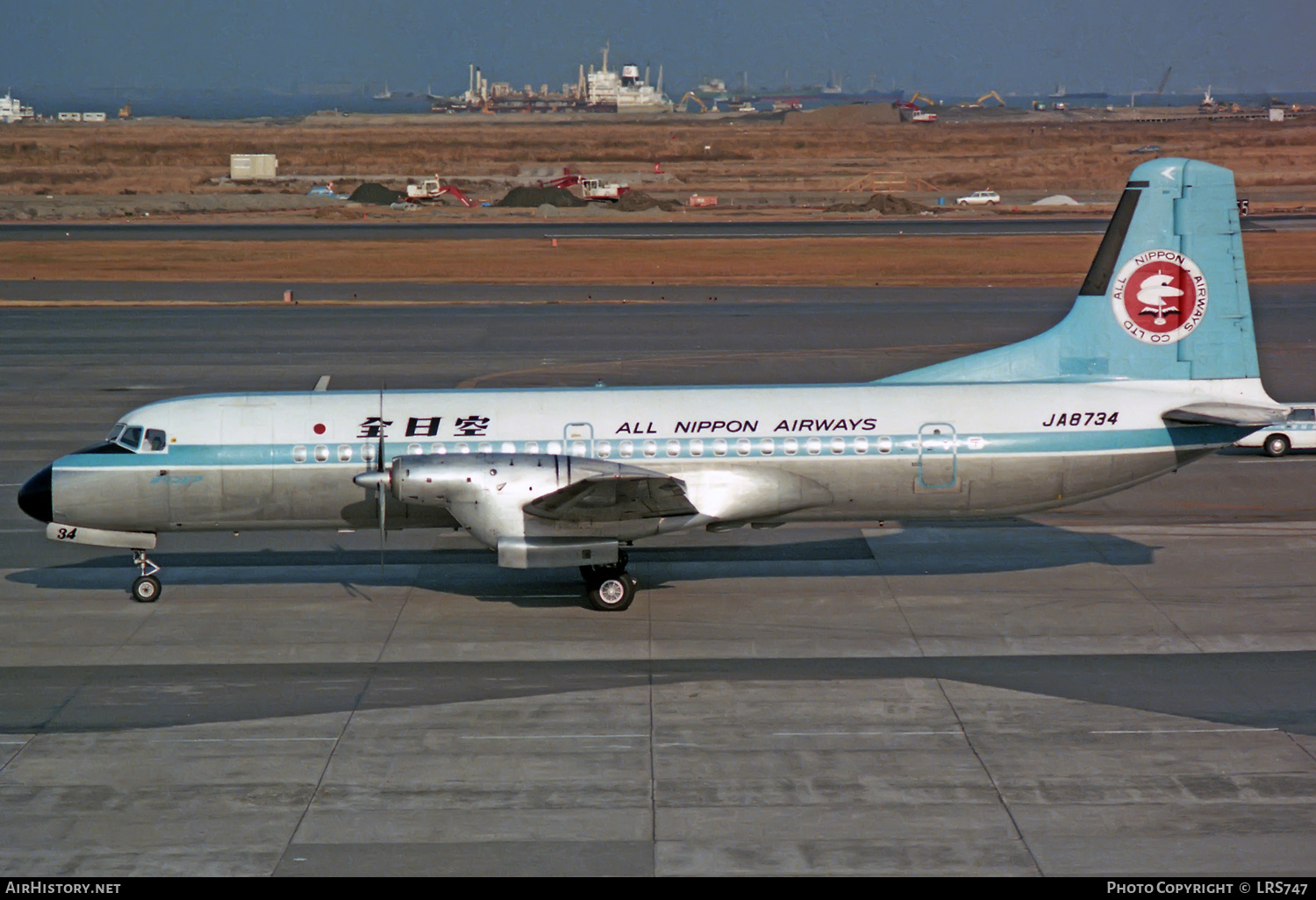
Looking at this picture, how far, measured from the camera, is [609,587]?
22.4m

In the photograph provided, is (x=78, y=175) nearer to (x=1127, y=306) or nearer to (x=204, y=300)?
(x=204, y=300)

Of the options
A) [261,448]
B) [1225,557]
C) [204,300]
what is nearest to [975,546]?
[1225,557]

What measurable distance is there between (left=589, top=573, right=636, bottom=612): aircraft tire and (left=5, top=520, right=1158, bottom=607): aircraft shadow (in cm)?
80

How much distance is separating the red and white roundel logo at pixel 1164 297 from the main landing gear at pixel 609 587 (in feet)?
33.5

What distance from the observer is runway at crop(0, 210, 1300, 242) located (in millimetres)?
83000

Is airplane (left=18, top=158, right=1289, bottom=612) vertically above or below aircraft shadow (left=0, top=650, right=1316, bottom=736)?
above

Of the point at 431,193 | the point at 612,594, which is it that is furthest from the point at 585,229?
the point at 612,594

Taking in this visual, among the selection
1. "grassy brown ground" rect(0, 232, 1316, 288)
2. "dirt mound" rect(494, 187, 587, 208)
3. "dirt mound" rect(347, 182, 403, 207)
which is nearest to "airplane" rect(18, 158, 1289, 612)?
"grassy brown ground" rect(0, 232, 1316, 288)

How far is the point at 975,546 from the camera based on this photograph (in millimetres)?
26484

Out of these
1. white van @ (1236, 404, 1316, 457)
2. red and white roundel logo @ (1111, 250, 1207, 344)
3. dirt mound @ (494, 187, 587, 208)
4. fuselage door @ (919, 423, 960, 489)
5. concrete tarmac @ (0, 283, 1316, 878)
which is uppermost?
dirt mound @ (494, 187, 587, 208)

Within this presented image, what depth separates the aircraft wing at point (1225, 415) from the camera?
875 inches

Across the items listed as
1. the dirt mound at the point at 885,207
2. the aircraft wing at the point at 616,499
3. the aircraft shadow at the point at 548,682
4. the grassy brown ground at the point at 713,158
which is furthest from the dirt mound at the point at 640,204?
the aircraft shadow at the point at 548,682

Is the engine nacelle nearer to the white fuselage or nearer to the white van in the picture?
the white fuselage

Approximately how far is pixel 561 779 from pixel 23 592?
508 inches
